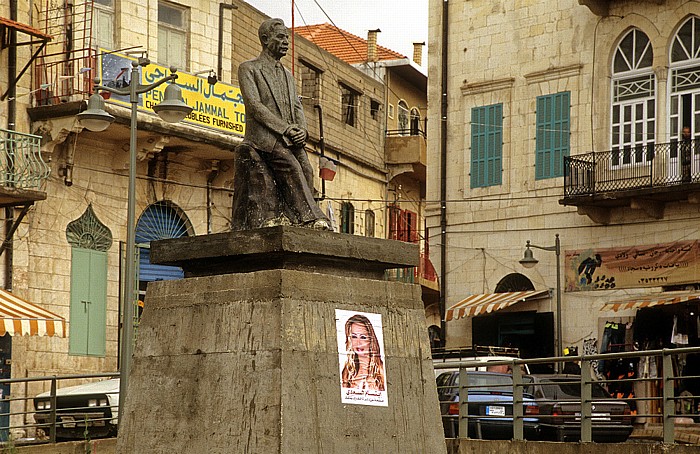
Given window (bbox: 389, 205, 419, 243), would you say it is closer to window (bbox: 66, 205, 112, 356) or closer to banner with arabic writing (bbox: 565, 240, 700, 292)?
banner with arabic writing (bbox: 565, 240, 700, 292)

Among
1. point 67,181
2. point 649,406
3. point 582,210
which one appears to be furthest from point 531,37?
point 67,181

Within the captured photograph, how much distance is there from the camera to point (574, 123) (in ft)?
105

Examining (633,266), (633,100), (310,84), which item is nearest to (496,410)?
(633,266)

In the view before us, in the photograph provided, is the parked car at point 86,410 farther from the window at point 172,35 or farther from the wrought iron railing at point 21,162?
the window at point 172,35

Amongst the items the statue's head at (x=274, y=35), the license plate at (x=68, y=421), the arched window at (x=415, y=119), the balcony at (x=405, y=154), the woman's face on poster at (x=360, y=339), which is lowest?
the license plate at (x=68, y=421)

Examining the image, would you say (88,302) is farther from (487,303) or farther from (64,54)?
(487,303)

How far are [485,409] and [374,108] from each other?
21999 millimetres

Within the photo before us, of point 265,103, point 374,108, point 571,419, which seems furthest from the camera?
point 374,108

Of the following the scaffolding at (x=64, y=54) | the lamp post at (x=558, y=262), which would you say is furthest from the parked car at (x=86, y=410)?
the lamp post at (x=558, y=262)

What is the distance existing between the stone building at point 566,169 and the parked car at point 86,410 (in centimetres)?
1211

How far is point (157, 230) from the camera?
30.5 m

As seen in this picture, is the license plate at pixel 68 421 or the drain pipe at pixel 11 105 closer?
the license plate at pixel 68 421

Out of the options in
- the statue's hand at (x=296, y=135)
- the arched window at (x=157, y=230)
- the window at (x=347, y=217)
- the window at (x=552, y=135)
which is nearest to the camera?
the statue's hand at (x=296, y=135)

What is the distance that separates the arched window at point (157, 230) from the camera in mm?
30062
